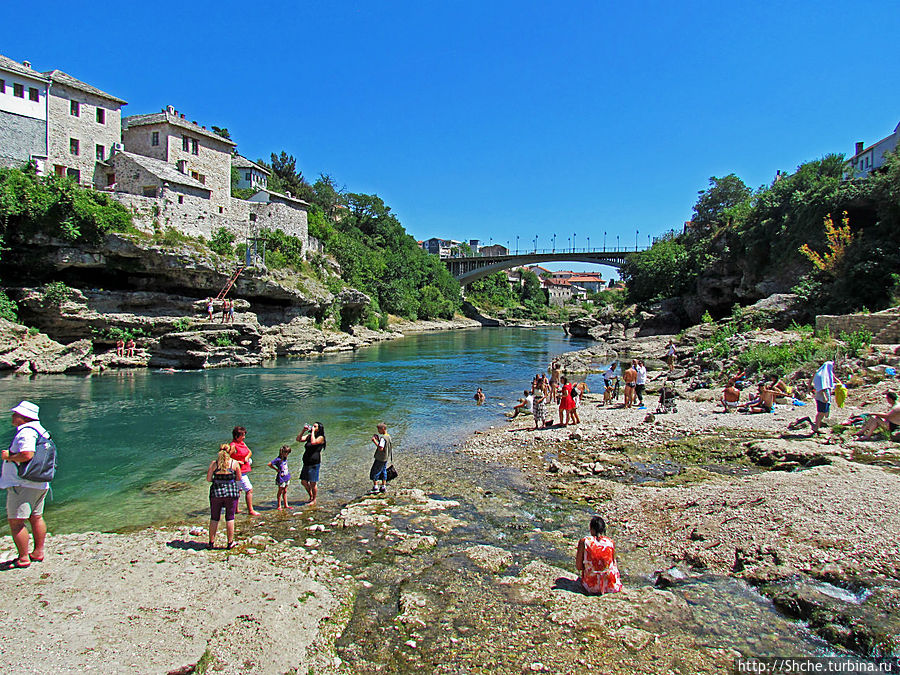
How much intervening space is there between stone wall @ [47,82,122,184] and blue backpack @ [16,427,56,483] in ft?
135

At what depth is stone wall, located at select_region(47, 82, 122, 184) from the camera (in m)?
37.7

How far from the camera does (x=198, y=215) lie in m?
39.2

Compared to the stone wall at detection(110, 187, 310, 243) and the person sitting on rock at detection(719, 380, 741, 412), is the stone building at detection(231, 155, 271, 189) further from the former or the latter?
the person sitting on rock at detection(719, 380, 741, 412)

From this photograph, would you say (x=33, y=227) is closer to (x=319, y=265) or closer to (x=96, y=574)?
(x=319, y=265)

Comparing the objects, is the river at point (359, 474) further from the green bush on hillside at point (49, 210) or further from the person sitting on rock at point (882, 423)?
the green bush on hillside at point (49, 210)

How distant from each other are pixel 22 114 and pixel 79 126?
12.6ft

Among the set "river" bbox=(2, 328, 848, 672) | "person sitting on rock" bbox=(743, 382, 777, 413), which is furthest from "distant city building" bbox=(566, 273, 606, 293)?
"person sitting on rock" bbox=(743, 382, 777, 413)

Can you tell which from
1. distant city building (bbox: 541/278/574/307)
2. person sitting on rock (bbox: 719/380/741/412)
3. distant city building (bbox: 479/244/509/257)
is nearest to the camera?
person sitting on rock (bbox: 719/380/741/412)

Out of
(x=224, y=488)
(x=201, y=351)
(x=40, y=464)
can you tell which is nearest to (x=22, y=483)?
(x=40, y=464)

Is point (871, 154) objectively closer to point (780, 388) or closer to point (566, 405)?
point (780, 388)

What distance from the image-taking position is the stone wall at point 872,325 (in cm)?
1962

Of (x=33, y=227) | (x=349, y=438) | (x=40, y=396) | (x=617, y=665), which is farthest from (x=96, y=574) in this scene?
(x=33, y=227)

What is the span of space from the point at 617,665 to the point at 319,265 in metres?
51.3

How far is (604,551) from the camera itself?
21.6 ft
